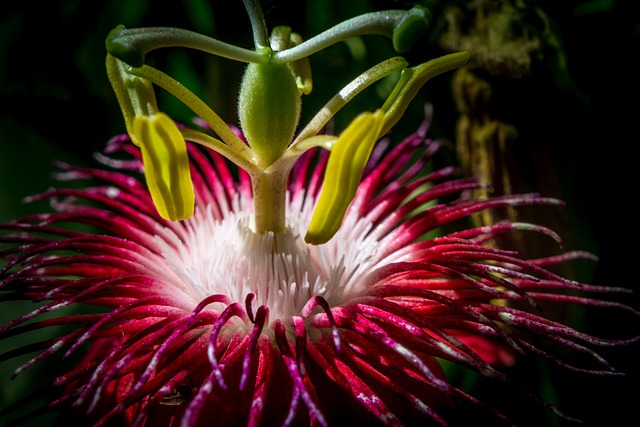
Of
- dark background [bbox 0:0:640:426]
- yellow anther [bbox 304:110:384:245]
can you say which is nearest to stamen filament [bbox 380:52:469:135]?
yellow anther [bbox 304:110:384:245]

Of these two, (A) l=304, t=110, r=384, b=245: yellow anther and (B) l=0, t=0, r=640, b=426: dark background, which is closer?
(A) l=304, t=110, r=384, b=245: yellow anther

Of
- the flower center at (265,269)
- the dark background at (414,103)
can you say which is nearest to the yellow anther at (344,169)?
the flower center at (265,269)

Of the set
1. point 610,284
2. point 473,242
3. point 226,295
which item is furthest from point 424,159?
point 226,295

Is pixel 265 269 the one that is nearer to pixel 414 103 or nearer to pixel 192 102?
pixel 192 102

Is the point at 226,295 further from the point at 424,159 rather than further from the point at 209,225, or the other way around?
the point at 424,159

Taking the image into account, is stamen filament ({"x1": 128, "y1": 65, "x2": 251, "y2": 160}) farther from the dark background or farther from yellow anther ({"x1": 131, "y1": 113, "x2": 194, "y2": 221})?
the dark background

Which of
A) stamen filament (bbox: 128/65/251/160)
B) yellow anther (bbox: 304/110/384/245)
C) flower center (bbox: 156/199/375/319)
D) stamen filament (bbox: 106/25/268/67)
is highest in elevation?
stamen filament (bbox: 106/25/268/67)

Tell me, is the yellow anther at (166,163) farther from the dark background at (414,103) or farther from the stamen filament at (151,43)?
the dark background at (414,103)
